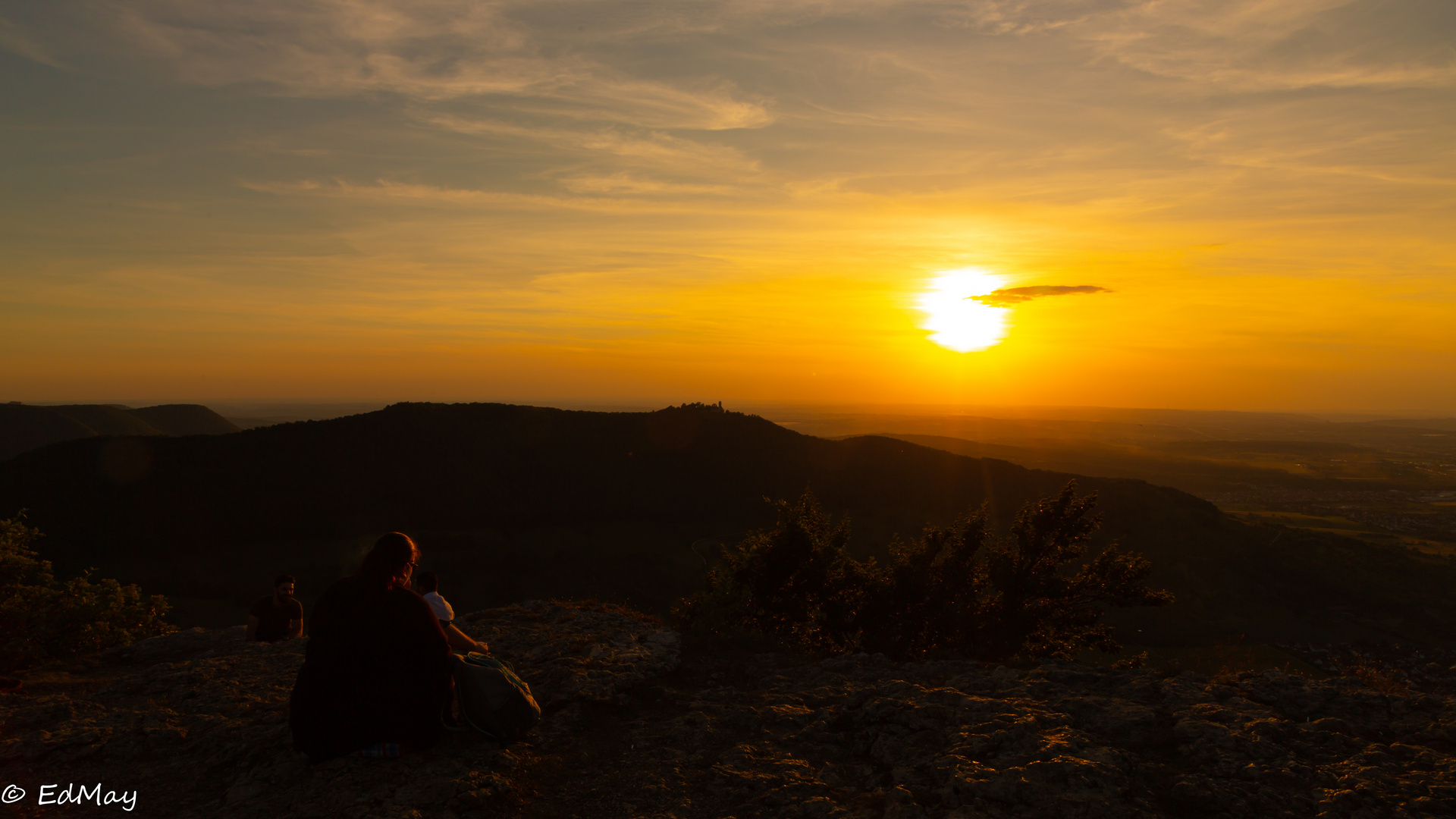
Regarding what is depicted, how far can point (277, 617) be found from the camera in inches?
441

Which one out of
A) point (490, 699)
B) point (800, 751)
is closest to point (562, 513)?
point (490, 699)

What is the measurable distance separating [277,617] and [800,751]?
9.36m

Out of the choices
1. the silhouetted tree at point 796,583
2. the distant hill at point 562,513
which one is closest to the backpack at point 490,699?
the silhouetted tree at point 796,583

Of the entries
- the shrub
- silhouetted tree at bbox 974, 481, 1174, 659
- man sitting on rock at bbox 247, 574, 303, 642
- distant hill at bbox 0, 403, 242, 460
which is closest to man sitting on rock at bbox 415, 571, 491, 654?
man sitting on rock at bbox 247, 574, 303, 642

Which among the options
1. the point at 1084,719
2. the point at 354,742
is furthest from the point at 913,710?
the point at 354,742

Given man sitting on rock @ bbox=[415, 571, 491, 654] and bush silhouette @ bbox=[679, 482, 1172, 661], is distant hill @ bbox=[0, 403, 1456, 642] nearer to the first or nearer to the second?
bush silhouette @ bbox=[679, 482, 1172, 661]

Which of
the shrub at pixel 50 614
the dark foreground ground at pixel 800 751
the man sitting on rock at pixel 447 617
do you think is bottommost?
the shrub at pixel 50 614

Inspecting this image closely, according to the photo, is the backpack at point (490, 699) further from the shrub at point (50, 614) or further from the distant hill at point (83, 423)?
the distant hill at point (83, 423)

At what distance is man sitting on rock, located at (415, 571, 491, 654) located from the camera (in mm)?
7328

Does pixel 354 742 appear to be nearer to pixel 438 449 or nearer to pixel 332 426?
pixel 438 449

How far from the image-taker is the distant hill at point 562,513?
52.6 metres

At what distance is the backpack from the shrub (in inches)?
321

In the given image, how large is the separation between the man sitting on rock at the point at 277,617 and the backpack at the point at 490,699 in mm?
6276

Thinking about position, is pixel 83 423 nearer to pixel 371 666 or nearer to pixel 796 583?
pixel 796 583
